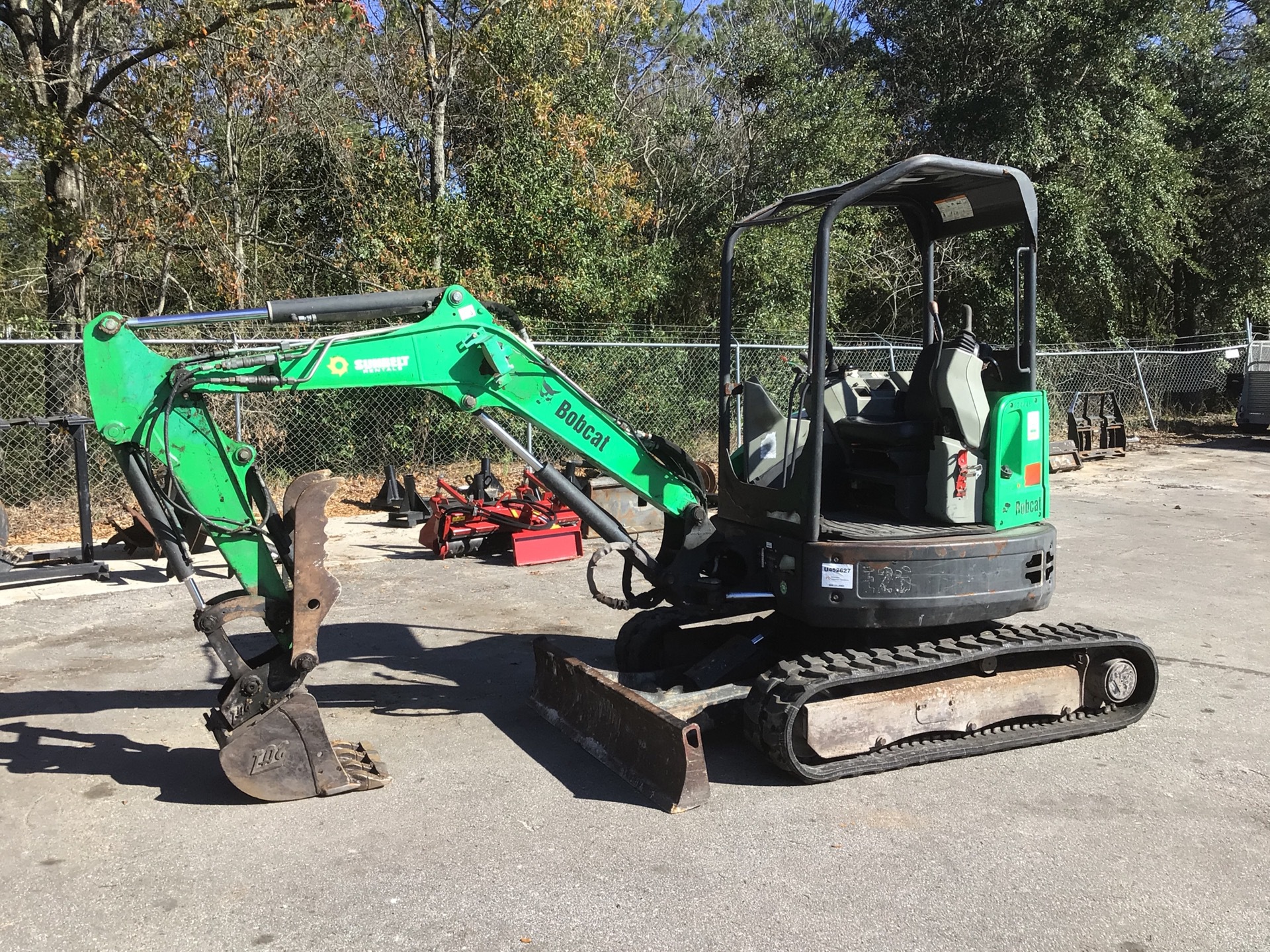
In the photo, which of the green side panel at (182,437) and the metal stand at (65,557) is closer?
the green side panel at (182,437)

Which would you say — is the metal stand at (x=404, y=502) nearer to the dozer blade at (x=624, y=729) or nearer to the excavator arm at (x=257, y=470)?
Answer: the dozer blade at (x=624, y=729)

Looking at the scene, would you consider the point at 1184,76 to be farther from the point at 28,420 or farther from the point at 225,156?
the point at 28,420

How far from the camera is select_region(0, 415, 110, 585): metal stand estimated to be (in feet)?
27.9

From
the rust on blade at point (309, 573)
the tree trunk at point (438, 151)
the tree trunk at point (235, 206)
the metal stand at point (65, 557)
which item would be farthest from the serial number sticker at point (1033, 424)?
the tree trunk at point (438, 151)

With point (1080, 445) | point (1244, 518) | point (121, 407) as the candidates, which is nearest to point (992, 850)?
point (121, 407)

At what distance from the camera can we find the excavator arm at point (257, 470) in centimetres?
432

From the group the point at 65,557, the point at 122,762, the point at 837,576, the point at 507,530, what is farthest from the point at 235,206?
the point at 837,576

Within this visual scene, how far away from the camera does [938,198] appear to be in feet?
19.7

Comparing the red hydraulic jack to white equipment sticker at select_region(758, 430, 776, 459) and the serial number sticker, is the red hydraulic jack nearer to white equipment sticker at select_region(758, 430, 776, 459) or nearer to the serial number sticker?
white equipment sticker at select_region(758, 430, 776, 459)

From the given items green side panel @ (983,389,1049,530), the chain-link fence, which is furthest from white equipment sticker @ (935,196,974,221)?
the chain-link fence

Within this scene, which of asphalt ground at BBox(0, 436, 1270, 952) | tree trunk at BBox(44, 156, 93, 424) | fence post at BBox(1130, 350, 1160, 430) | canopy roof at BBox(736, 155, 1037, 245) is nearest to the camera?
asphalt ground at BBox(0, 436, 1270, 952)

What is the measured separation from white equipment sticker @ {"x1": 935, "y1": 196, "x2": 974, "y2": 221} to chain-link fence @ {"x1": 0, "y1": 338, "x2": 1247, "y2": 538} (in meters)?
4.15

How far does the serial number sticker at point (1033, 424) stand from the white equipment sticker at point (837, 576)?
1232 mm

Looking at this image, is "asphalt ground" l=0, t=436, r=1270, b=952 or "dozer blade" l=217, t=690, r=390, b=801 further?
"dozer blade" l=217, t=690, r=390, b=801
